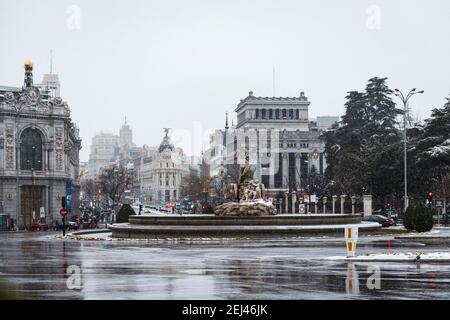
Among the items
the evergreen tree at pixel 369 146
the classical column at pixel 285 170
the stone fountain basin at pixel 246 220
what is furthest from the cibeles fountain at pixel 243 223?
the classical column at pixel 285 170

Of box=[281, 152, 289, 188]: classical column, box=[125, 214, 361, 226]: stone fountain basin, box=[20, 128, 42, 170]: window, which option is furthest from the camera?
box=[281, 152, 289, 188]: classical column

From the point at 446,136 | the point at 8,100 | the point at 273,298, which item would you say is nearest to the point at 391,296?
the point at 273,298

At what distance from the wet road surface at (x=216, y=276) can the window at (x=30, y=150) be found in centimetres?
6838

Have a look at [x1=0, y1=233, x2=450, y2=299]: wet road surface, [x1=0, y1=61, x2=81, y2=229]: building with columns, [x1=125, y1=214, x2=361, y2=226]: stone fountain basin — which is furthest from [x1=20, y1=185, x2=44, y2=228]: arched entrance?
[x1=0, y1=233, x2=450, y2=299]: wet road surface

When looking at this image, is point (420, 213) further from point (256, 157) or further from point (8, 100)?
point (256, 157)

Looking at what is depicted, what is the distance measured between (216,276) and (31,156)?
82.5 meters

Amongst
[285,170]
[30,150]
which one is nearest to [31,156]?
[30,150]

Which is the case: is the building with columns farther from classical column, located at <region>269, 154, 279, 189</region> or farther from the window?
classical column, located at <region>269, 154, 279, 189</region>

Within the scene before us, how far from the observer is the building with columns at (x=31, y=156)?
96.4m

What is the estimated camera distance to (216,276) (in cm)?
2139

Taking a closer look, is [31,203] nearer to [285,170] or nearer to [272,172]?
[272,172]

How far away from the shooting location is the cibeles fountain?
4734 cm

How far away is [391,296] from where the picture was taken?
16.5m
